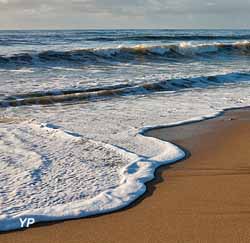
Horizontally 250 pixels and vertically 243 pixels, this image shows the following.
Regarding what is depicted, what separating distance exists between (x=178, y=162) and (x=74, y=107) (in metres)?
4.36

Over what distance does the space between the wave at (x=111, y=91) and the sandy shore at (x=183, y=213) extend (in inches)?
200

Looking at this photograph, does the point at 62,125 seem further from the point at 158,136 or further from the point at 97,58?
the point at 97,58

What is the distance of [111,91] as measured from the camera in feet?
37.1

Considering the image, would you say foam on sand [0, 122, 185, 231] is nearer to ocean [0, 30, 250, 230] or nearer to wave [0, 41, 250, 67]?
ocean [0, 30, 250, 230]

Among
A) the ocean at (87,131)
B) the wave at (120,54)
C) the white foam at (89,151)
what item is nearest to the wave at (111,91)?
the ocean at (87,131)

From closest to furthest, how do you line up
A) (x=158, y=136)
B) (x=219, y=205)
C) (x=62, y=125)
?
1. (x=219, y=205)
2. (x=158, y=136)
3. (x=62, y=125)

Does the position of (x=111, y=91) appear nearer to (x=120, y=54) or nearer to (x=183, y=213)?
(x=183, y=213)

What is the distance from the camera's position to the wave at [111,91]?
9.83 metres

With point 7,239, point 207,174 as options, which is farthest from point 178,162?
point 7,239

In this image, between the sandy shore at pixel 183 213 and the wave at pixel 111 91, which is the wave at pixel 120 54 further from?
the sandy shore at pixel 183 213

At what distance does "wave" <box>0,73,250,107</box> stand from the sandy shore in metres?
5.07

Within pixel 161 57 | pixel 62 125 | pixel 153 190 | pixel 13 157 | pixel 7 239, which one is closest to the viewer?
pixel 7 239

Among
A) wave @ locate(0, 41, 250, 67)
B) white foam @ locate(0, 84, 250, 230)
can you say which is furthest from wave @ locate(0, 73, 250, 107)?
wave @ locate(0, 41, 250, 67)

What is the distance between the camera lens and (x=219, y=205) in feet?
12.5
